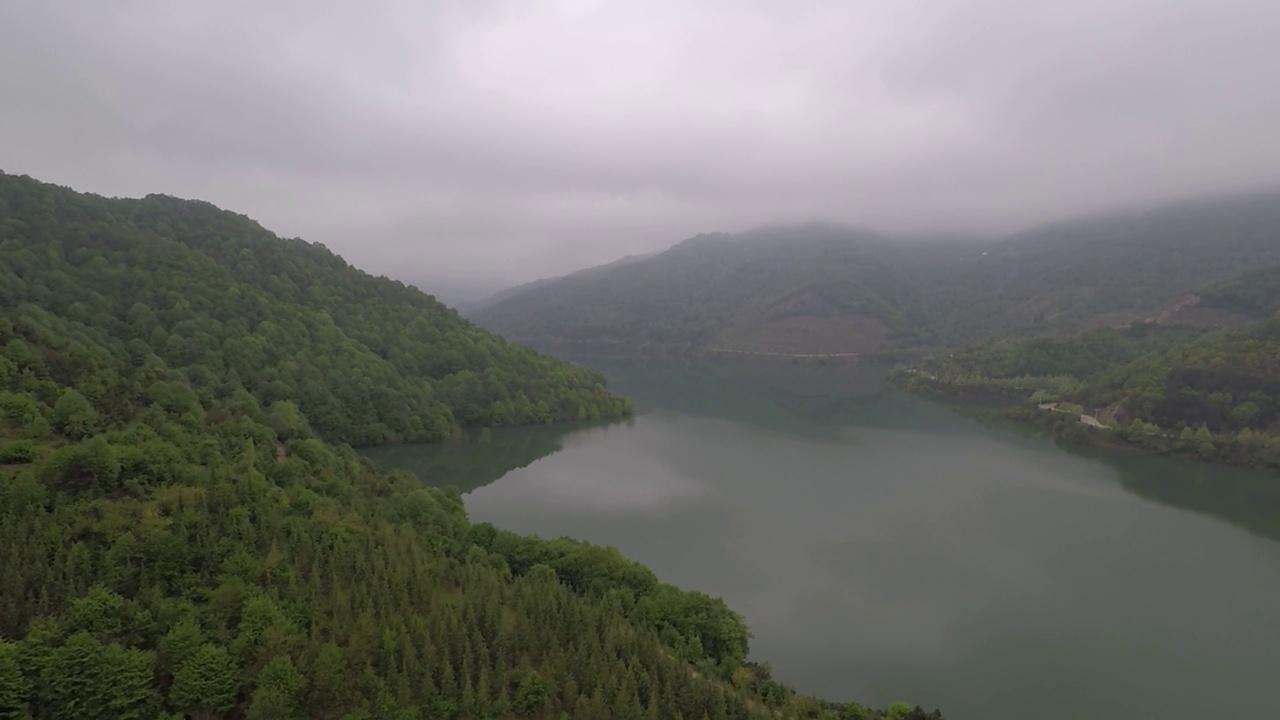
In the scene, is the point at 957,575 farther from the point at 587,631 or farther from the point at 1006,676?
the point at 587,631

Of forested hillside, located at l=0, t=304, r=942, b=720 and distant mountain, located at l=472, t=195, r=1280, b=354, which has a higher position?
distant mountain, located at l=472, t=195, r=1280, b=354

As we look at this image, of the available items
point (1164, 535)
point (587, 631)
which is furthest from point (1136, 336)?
point (587, 631)

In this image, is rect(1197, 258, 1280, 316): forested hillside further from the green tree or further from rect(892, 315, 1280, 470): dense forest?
the green tree

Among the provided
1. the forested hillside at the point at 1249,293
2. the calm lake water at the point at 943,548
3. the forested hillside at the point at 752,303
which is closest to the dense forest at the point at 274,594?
the calm lake water at the point at 943,548

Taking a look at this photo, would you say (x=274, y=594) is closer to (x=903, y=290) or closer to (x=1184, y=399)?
(x=1184, y=399)

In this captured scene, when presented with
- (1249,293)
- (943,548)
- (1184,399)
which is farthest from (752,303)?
(943,548)

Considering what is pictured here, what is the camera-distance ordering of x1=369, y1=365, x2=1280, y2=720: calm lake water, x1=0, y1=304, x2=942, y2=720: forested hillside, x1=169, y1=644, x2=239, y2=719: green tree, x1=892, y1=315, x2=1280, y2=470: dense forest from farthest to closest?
x1=892, y1=315, x2=1280, y2=470: dense forest → x1=369, y1=365, x2=1280, y2=720: calm lake water → x1=0, y1=304, x2=942, y2=720: forested hillside → x1=169, y1=644, x2=239, y2=719: green tree

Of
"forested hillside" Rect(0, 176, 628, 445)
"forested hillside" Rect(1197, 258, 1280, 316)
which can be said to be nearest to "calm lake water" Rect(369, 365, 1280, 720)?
"forested hillside" Rect(0, 176, 628, 445)
